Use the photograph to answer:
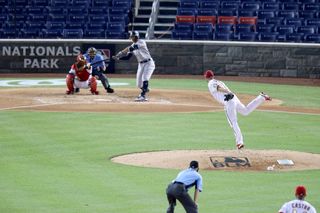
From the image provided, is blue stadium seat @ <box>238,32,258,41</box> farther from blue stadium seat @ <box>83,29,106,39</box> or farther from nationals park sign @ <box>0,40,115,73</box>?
blue stadium seat @ <box>83,29,106,39</box>

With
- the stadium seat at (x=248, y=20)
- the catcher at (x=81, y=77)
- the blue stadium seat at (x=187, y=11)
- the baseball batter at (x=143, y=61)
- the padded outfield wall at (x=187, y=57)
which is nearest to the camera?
the baseball batter at (x=143, y=61)

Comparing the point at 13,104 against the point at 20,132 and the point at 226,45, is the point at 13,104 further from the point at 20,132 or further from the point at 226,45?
the point at 226,45

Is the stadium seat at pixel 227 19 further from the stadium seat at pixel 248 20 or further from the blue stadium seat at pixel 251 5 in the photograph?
the blue stadium seat at pixel 251 5

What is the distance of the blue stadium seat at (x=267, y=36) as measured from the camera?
40.5 m

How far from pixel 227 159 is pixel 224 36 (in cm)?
2030

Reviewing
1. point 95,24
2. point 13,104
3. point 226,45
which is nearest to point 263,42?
point 226,45

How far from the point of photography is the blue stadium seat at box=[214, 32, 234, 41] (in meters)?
40.8

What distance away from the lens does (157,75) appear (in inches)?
→ 1592

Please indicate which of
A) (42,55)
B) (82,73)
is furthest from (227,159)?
(42,55)

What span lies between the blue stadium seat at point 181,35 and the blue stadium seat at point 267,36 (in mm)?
2969

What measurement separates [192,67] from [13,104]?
35.2 ft

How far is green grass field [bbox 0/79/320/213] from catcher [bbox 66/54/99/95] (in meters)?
3.46

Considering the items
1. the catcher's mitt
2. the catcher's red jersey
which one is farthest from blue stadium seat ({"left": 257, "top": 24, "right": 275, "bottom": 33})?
the catcher's mitt

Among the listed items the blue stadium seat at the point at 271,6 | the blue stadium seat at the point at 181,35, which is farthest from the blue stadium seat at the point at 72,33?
the blue stadium seat at the point at 271,6
